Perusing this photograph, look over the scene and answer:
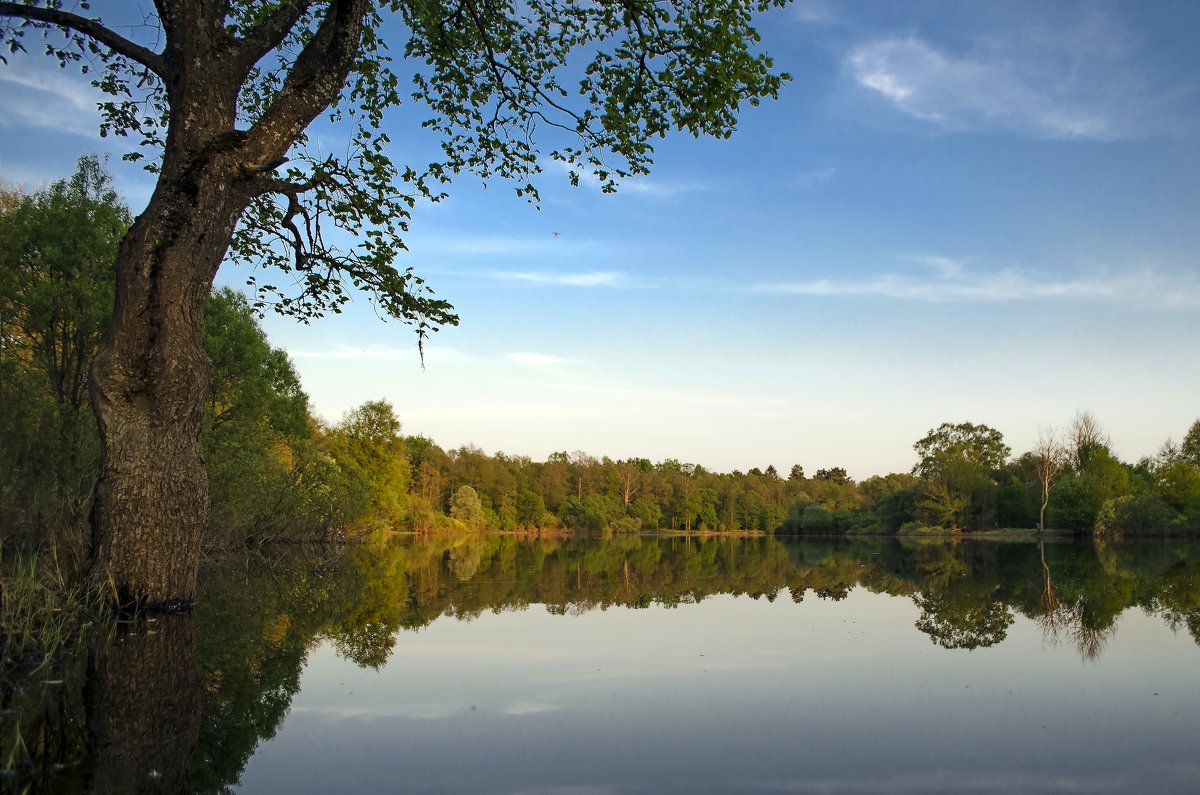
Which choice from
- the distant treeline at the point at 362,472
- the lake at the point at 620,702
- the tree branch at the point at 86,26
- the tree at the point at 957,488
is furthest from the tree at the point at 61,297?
the tree at the point at 957,488

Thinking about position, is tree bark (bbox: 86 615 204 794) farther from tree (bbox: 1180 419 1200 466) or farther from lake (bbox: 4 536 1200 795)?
tree (bbox: 1180 419 1200 466)

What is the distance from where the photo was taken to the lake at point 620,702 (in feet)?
13.1

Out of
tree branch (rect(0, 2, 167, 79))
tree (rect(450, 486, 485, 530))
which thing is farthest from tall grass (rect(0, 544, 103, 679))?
tree (rect(450, 486, 485, 530))

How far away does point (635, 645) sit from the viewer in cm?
820

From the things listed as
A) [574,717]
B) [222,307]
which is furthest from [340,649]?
[222,307]

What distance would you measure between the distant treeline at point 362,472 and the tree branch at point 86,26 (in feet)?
16.8

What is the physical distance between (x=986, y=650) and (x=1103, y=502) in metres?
55.6

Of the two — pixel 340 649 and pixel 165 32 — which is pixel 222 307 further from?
pixel 340 649

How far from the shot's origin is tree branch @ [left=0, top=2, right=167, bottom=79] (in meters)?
8.07

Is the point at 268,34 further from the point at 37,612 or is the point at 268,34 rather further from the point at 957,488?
the point at 957,488

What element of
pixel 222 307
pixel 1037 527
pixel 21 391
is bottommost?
pixel 1037 527

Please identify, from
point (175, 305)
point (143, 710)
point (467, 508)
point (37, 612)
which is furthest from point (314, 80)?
point (467, 508)

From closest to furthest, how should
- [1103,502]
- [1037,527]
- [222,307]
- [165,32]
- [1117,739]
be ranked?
[1117,739] → [165,32] → [222,307] → [1103,502] → [1037,527]

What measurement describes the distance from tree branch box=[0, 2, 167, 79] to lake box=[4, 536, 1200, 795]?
20.9ft
